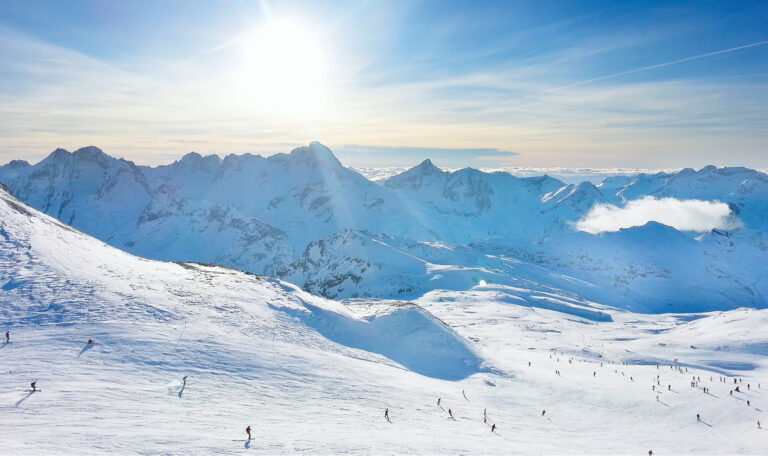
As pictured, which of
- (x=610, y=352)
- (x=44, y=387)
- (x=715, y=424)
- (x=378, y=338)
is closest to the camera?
(x=44, y=387)

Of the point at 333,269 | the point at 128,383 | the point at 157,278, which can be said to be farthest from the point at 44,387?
the point at 333,269

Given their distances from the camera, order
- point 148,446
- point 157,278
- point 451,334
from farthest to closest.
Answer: point 451,334
point 157,278
point 148,446

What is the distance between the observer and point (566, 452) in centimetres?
2562

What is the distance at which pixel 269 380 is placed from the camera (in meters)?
30.9

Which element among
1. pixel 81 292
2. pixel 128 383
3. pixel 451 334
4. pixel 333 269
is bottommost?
pixel 333 269

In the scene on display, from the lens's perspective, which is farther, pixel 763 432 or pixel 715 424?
pixel 715 424

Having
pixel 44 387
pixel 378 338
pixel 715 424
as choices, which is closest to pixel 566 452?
pixel 715 424

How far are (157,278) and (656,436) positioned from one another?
50535 millimetres

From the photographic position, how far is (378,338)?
164 feet

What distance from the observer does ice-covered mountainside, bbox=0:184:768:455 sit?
21359mm

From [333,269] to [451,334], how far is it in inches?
5720

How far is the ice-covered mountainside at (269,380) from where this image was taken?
70.1 ft

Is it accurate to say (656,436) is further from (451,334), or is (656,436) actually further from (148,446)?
(148,446)

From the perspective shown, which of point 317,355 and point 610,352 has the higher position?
point 317,355
